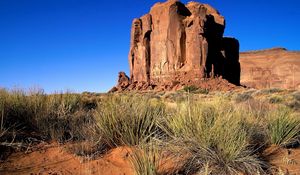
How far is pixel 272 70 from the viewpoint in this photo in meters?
85.8

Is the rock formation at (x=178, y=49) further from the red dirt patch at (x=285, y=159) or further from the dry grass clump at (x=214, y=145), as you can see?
the dry grass clump at (x=214, y=145)

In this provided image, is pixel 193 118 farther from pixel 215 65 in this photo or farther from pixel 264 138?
pixel 215 65

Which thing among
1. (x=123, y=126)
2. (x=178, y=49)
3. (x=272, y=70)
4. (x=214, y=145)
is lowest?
(x=214, y=145)

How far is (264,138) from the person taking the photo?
5184 mm

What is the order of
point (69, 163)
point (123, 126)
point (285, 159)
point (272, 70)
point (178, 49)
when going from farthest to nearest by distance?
point (272, 70) → point (178, 49) → point (123, 126) → point (285, 159) → point (69, 163)

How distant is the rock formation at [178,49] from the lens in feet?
149

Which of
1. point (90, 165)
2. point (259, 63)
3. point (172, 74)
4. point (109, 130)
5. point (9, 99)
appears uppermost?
point (259, 63)

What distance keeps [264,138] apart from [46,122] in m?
3.58

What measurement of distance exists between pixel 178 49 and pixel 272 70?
47.4 meters

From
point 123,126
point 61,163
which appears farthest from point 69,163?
point 123,126

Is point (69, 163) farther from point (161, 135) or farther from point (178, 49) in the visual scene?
point (178, 49)

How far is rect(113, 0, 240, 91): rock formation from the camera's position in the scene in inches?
1794

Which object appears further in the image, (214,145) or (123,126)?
(123,126)

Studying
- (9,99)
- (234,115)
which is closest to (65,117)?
(9,99)
